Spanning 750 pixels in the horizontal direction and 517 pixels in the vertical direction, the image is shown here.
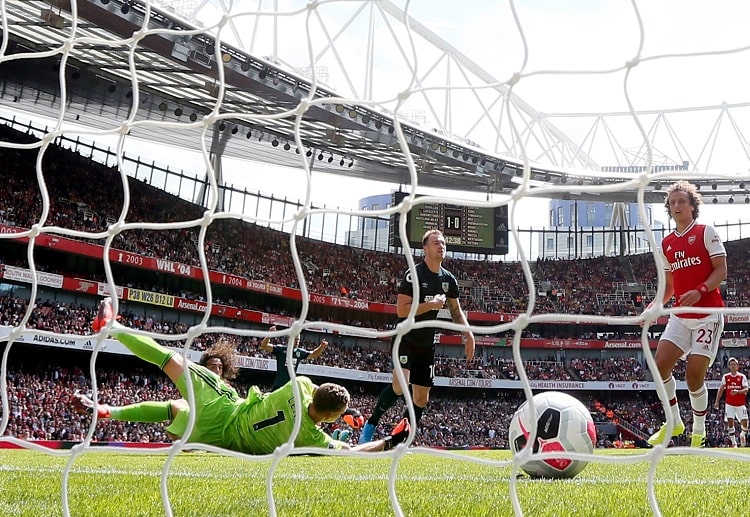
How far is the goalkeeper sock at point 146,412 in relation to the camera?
4.99 meters

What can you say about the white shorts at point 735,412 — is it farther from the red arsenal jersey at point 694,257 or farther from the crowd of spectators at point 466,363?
the crowd of spectators at point 466,363

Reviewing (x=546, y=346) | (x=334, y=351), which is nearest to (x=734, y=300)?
(x=546, y=346)

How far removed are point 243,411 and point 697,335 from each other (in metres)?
3.21

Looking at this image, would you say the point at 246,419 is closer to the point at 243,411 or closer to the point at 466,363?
the point at 243,411

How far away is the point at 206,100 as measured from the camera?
21.1 metres

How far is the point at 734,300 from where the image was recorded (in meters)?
31.3

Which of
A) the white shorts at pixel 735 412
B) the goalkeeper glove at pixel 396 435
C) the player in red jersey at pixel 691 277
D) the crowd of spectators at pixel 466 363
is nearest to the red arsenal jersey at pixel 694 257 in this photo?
the player in red jersey at pixel 691 277

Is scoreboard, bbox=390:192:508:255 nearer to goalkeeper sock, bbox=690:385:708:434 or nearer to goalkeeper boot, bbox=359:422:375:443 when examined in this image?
goalkeeper boot, bbox=359:422:375:443

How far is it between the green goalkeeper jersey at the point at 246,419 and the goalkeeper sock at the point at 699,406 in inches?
114

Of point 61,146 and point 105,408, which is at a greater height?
point 61,146

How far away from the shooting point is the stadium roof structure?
15914 millimetres

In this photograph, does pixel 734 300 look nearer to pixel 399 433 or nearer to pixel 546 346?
pixel 546 346

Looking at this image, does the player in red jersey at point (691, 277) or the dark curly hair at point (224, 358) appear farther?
the dark curly hair at point (224, 358)

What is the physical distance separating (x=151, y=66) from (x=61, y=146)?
9.72 metres
